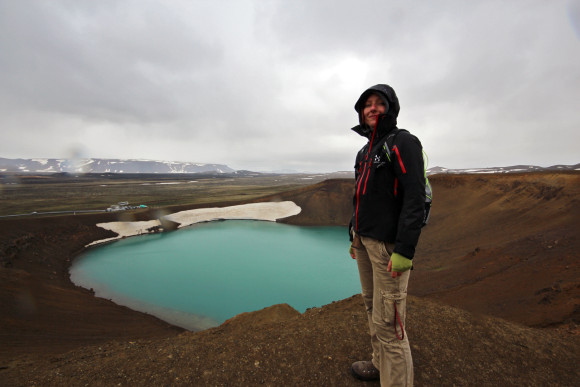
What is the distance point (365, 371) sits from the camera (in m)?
3.04

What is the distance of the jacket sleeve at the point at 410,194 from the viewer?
6.63ft

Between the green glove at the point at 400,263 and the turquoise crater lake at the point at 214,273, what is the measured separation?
12.0m

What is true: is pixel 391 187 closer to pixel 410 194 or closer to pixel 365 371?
pixel 410 194

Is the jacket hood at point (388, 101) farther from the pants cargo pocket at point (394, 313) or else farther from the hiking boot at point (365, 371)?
the hiking boot at point (365, 371)

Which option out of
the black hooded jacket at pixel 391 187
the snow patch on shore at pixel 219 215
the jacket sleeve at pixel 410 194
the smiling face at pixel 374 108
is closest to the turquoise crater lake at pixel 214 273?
the snow patch on shore at pixel 219 215

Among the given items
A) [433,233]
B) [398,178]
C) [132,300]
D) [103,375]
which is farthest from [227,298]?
[433,233]

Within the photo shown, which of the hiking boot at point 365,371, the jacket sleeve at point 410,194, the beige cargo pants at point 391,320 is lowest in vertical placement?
the hiking boot at point 365,371

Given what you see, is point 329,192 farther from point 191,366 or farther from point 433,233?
point 191,366

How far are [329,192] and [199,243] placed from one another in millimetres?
23752

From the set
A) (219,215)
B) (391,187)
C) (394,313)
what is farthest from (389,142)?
(219,215)

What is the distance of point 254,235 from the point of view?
99.4 feet

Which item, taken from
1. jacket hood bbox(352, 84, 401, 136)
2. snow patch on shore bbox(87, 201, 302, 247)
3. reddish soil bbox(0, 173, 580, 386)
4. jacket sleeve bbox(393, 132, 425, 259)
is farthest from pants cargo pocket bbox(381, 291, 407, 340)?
snow patch on shore bbox(87, 201, 302, 247)

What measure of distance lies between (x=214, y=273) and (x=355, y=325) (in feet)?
51.2

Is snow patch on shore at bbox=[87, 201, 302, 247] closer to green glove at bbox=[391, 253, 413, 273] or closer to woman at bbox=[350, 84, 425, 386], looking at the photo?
woman at bbox=[350, 84, 425, 386]
